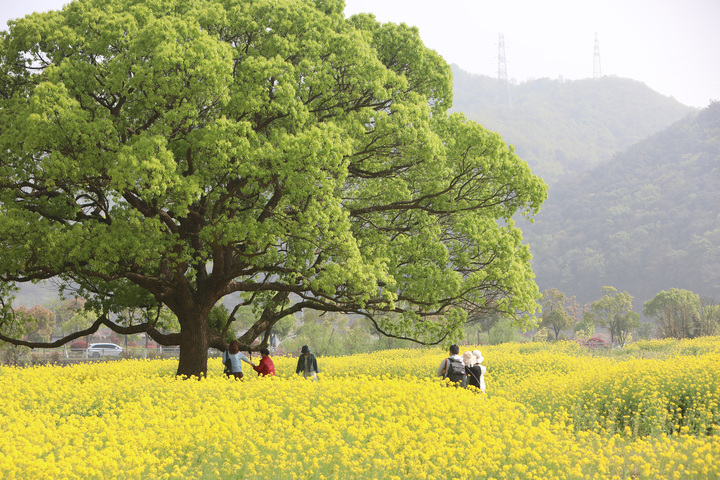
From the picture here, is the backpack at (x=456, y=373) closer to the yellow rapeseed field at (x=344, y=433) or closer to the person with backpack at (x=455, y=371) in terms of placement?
the person with backpack at (x=455, y=371)

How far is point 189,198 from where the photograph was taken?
43.4 feet

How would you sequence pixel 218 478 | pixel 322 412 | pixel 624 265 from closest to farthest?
pixel 218 478 < pixel 322 412 < pixel 624 265

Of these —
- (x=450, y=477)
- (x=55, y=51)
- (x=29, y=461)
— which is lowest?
(x=450, y=477)

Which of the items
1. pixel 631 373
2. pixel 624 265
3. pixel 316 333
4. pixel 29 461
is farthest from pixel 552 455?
pixel 624 265

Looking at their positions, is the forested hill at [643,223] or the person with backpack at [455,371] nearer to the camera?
the person with backpack at [455,371]

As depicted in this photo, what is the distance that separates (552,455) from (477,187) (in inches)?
427

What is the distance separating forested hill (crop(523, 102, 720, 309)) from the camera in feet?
470

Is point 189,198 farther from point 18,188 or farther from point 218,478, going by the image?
point 218,478

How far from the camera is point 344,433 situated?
337 inches

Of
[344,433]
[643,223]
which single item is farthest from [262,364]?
[643,223]

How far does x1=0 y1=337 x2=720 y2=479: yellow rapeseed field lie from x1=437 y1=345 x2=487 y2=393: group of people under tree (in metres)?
1.34

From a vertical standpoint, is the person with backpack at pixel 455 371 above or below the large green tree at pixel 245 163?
below

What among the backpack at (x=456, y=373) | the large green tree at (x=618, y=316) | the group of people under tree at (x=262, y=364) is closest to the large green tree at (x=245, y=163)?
the group of people under tree at (x=262, y=364)

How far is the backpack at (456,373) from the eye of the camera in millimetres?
12367
